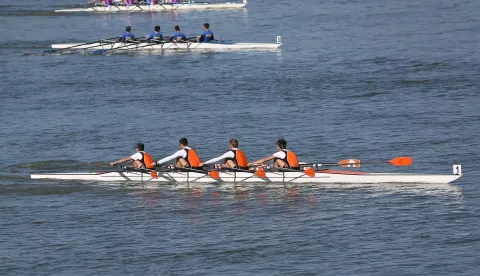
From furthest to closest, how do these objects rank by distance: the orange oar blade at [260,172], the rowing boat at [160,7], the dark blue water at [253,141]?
1. the rowing boat at [160,7]
2. the orange oar blade at [260,172]
3. the dark blue water at [253,141]

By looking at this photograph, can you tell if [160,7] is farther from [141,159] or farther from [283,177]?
[283,177]

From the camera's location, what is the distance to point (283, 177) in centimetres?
2808

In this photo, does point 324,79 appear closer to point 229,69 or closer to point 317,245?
point 229,69

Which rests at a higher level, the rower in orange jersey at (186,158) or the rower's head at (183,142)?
the rower's head at (183,142)

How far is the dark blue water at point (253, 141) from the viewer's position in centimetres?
2306

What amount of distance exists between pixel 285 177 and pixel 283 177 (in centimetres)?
6

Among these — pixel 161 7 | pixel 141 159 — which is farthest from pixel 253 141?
pixel 161 7

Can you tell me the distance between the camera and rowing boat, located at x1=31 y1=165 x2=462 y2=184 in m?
27.2

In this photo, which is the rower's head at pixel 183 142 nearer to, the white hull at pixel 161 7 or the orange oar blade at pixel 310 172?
the orange oar blade at pixel 310 172

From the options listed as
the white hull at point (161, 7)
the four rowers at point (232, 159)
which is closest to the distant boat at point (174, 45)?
the white hull at point (161, 7)

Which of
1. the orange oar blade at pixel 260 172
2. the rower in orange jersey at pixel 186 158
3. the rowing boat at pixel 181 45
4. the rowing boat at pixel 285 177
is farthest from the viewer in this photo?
the rowing boat at pixel 181 45

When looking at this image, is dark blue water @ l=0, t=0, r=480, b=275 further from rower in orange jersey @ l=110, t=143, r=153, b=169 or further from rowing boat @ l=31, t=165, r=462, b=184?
rower in orange jersey @ l=110, t=143, r=153, b=169

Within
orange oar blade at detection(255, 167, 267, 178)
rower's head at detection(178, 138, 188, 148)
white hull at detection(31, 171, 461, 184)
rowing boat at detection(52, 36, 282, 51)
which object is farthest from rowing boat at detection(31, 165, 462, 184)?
rowing boat at detection(52, 36, 282, 51)

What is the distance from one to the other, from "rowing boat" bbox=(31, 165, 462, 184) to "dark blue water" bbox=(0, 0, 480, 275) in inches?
12.2
